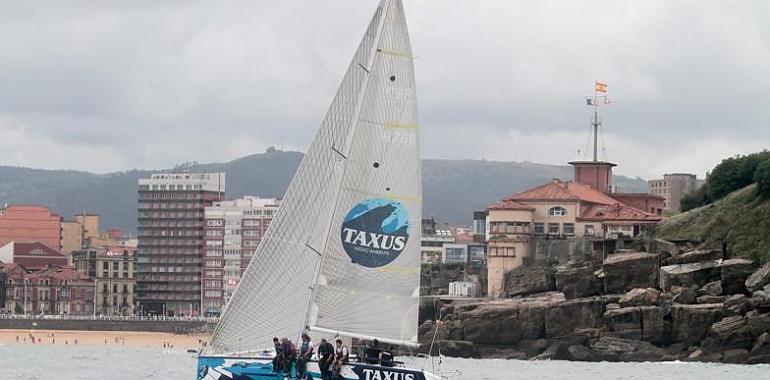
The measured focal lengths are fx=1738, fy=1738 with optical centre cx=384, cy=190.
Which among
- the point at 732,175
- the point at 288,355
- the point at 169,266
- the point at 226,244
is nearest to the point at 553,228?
the point at 732,175

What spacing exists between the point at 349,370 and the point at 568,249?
73.0 metres

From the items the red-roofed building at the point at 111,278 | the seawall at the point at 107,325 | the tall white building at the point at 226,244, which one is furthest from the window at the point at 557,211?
the red-roofed building at the point at 111,278

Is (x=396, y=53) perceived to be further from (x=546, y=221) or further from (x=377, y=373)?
(x=546, y=221)

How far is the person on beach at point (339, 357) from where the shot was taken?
39.5 m

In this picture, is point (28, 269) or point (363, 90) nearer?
point (363, 90)

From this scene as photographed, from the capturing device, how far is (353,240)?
40.7 meters

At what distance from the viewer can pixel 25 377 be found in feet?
210

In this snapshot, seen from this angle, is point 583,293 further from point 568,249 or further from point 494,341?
point 568,249

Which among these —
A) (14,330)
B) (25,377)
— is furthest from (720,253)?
(14,330)

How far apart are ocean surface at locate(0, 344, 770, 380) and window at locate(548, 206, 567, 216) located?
1079 inches

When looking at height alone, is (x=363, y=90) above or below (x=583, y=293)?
above

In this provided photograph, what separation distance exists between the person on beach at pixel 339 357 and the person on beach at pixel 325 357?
0.46ft

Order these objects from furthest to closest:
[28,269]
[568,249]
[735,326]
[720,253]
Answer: [28,269] → [568,249] → [720,253] → [735,326]

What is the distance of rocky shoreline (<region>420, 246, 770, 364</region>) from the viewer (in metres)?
86.1
